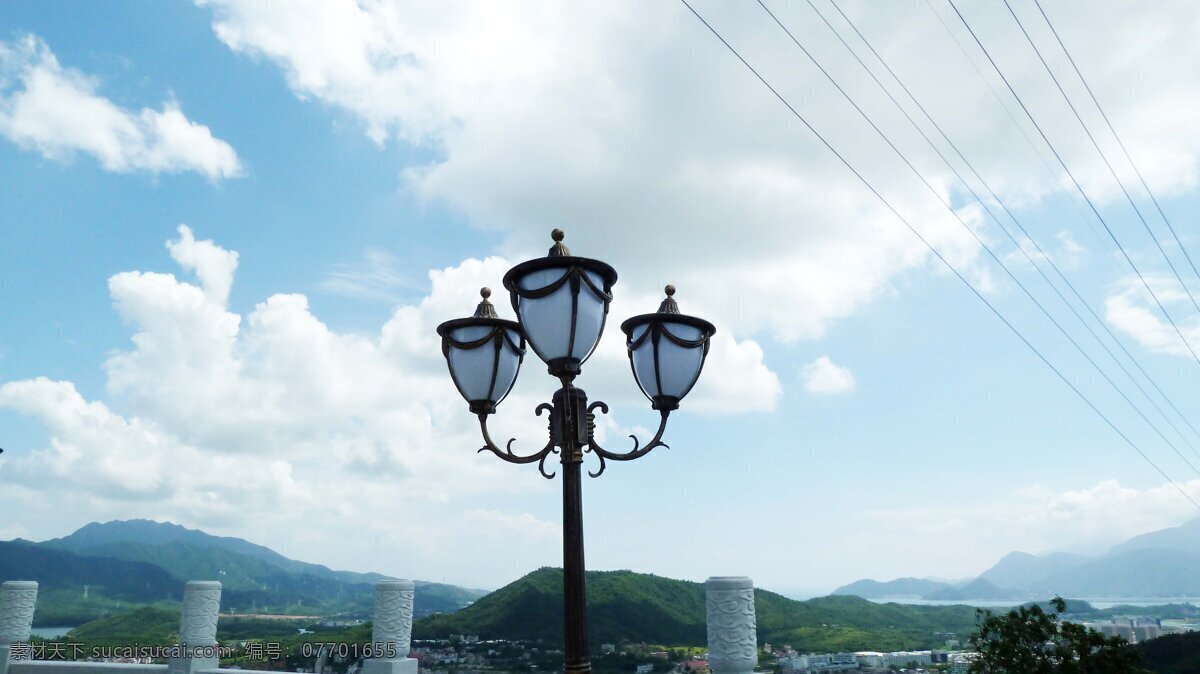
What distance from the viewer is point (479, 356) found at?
2699 millimetres

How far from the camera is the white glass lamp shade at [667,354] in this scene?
2629mm

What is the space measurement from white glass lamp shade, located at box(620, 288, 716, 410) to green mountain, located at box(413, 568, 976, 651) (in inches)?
519

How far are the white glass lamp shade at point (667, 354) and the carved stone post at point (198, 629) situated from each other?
5.78 m

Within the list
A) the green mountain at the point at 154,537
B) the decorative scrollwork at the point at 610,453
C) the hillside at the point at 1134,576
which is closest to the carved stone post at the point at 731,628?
the decorative scrollwork at the point at 610,453

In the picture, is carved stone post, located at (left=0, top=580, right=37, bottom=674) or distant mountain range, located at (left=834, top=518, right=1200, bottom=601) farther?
distant mountain range, located at (left=834, top=518, right=1200, bottom=601)

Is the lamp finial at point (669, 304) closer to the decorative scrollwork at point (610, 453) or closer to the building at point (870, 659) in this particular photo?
the decorative scrollwork at point (610, 453)

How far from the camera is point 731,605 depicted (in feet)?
12.8

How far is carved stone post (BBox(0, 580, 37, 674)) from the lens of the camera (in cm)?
806

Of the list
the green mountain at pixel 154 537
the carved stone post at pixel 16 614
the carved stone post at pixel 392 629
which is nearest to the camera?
the carved stone post at pixel 392 629

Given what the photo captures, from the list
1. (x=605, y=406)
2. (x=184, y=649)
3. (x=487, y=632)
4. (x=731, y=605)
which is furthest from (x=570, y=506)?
(x=487, y=632)

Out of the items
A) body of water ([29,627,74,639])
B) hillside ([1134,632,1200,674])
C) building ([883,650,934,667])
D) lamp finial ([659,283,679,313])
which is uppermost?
lamp finial ([659,283,679,313])

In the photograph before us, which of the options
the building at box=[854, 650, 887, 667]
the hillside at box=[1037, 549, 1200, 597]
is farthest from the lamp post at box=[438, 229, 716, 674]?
the hillside at box=[1037, 549, 1200, 597]

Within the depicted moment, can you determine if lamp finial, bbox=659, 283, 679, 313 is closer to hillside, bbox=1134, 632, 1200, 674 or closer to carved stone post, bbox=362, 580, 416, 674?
carved stone post, bbox=362, 580, 416, 674

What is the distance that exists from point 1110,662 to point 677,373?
12.3m
